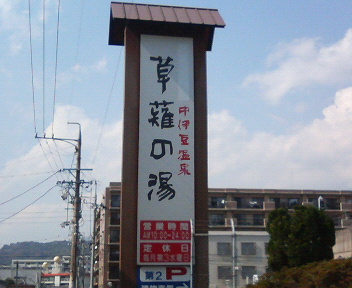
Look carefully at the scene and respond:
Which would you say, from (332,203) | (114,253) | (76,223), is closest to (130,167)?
(76,223)

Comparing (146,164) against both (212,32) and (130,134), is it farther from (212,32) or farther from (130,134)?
(212,32)

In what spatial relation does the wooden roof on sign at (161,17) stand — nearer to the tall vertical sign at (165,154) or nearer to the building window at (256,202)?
the tall vertical sign at (165,154)

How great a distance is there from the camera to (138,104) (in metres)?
21.6

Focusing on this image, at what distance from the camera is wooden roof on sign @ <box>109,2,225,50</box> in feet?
73.5

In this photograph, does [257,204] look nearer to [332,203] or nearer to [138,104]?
[332,203]

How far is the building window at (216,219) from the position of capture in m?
61.7

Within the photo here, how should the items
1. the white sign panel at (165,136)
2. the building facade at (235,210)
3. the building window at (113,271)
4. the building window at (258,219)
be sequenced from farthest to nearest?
the building window at (258,219)
the building facade at (235,210)
the building window at (113,271)
the white sign panel at (165,136)

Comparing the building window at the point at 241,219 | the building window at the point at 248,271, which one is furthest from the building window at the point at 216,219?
the building window at the point at 248,271

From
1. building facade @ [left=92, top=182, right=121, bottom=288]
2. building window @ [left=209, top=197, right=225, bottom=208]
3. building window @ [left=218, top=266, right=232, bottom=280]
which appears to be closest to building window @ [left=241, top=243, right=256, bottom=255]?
building window @ [left=218, top=266, right=232, bottom=280]

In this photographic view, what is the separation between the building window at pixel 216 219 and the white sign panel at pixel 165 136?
41.1m

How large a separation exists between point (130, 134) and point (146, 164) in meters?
1.40

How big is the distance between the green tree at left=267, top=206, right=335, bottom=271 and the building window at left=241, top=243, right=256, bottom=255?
60.5 ft

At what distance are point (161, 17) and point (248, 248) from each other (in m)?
19.5

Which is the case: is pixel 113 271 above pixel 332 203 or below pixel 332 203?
below
